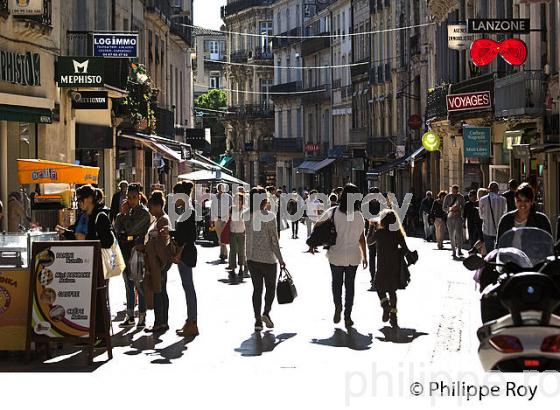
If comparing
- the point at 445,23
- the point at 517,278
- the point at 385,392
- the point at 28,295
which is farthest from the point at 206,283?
the point at 445,23

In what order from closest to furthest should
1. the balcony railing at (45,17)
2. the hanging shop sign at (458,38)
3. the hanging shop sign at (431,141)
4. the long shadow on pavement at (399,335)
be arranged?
the long shadow on pavement at (399,335), the balcony railing at (45,17), the hanging shop sign at (458,38), the hanging shop sign at (431,141)

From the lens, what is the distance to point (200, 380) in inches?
478

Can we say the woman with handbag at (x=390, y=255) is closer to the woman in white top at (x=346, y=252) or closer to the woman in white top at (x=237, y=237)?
the woman in white top at (x=346, y=252)

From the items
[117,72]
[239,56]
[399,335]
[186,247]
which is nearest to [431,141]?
[117,72]

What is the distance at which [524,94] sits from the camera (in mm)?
34219

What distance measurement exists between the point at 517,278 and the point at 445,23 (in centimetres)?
4228

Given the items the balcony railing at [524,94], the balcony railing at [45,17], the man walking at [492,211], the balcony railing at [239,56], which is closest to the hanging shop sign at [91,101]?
the balcony railing at [45,17]

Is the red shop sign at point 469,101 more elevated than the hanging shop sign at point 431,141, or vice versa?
the red shop sign at point 469,101

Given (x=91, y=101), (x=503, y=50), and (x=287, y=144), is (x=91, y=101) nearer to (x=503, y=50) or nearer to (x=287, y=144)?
(x=503, y=50)

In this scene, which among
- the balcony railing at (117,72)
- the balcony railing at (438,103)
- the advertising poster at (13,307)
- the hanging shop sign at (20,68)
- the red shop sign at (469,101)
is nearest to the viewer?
the advertising poster at (13,307)

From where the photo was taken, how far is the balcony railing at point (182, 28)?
62444 millimetres

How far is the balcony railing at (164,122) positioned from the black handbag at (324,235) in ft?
106

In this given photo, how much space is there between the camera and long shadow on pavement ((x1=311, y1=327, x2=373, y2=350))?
14.8 meters

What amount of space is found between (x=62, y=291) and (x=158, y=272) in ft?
9.18
